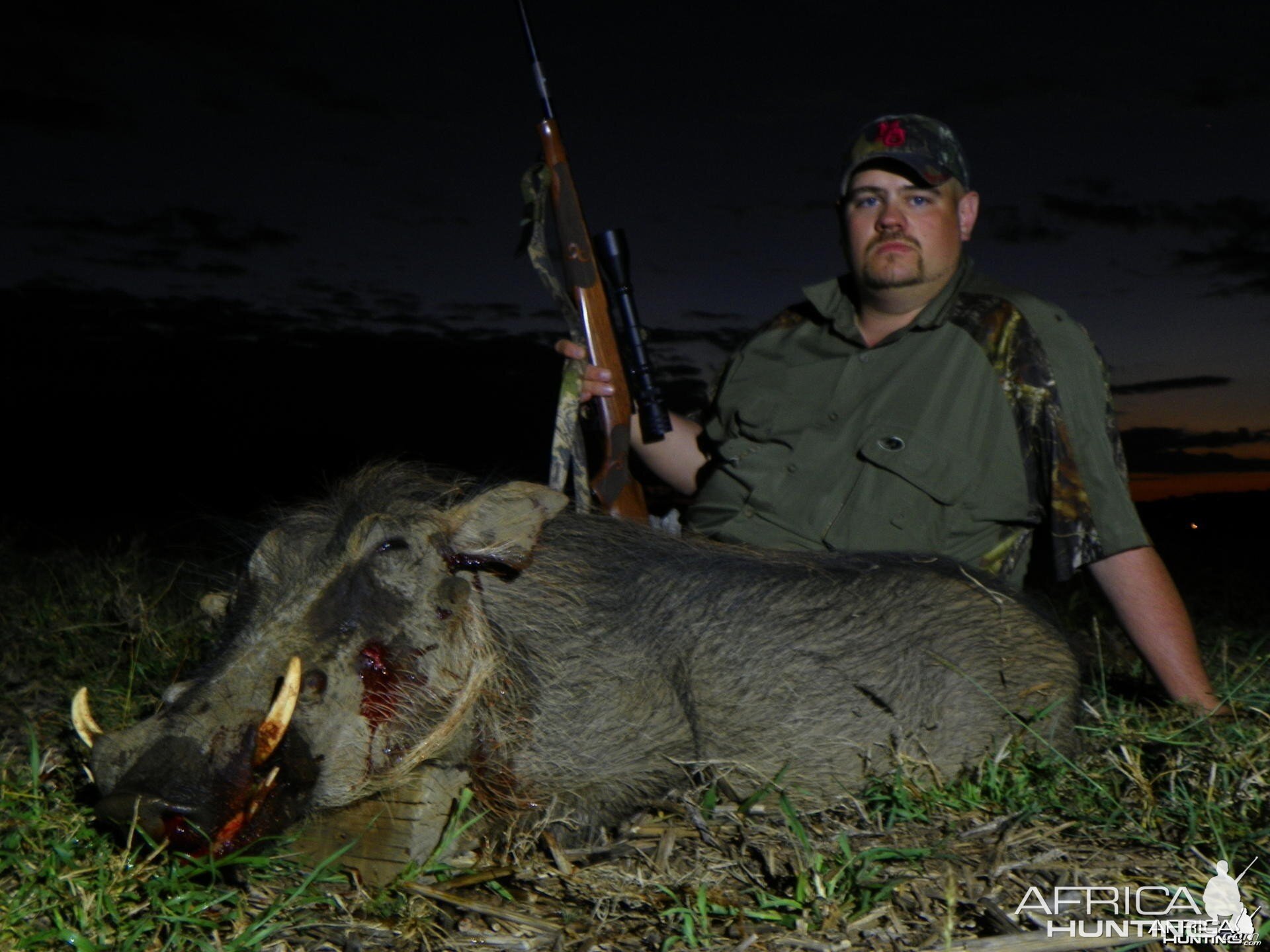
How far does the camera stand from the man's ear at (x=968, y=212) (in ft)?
13.7

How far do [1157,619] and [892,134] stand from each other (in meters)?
1.95

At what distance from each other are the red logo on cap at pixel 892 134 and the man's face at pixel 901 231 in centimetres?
11

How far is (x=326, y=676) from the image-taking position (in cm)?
237

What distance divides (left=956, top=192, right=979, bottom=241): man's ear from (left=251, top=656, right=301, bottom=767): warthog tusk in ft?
10.2

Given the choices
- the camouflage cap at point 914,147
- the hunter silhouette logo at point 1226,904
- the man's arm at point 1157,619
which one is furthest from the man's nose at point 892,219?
the hunter silhouette logo at point 1226,904

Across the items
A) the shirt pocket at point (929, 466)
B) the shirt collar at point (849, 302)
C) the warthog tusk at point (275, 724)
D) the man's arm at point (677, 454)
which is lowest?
the warthog tusk at point (275, 724)

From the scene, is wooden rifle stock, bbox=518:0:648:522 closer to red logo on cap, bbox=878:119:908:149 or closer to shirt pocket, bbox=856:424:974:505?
shirt pocket, bbox=856:424:974:505

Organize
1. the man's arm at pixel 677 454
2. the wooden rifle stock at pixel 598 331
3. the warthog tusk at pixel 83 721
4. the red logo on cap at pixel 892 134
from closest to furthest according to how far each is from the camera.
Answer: the warthog tusk at pixel 83 721 < the red logo on cap at pixel 892 134 < the wooden rifle stock at pixel 598 331 < the man's arm at pixel 677 454

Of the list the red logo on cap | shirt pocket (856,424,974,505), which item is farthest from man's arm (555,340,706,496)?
the red logo on cap

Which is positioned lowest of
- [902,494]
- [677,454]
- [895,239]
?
[677,454]

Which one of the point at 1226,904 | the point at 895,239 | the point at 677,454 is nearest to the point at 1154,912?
the point at 1226,904

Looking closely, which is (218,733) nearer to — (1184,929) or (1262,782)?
(1184,929)

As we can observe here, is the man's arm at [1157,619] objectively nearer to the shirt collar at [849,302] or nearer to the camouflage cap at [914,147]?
the shirt collar at [849,302]

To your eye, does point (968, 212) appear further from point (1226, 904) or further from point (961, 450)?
point (1226, 904)
